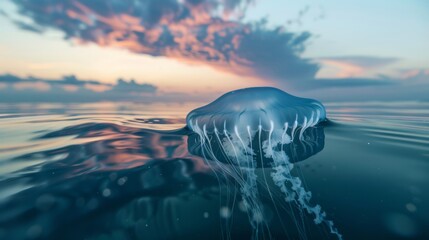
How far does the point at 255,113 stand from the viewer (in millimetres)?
4027

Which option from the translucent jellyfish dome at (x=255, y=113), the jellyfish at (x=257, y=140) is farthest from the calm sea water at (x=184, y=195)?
the translucent jellyfish dome at (x=255, y=113)

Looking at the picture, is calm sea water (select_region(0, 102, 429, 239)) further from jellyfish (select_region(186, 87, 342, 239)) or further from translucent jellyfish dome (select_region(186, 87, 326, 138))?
translucent jellyfish dome (select_region(186, 87, 326, 138))

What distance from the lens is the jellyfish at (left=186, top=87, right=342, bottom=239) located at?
2.36 metres

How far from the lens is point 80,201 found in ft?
7.77

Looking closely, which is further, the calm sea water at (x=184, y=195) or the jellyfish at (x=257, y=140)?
the jellyfish at (x=257, y=140)

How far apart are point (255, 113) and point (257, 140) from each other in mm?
631

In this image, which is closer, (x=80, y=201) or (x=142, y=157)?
(x=80, y=201)

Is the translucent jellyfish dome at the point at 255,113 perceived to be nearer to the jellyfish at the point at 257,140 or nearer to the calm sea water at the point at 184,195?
the jellyfish at the point at 257,140

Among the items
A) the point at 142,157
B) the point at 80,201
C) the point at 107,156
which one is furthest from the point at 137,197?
the point at 107,156

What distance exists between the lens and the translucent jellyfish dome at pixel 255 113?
3.99 meters

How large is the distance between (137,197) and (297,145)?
118 inches

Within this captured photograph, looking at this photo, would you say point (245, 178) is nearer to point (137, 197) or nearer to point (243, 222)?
point (243, 222)

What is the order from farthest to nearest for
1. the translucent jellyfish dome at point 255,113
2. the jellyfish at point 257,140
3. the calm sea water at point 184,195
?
the translucent jellyfish dome at point 255,113 → the jellyfish at point 257,140 → the calm sea water at point 184,195

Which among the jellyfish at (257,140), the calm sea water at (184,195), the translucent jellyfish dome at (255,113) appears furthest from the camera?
the translucent jellyfish dome at (255,113)
